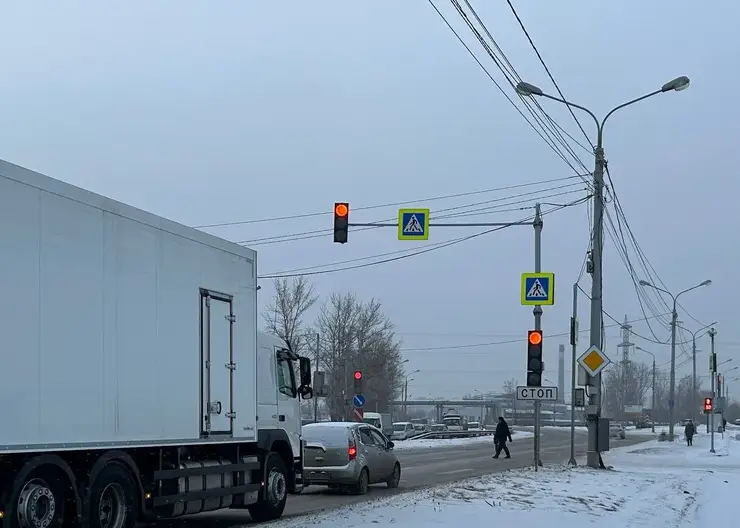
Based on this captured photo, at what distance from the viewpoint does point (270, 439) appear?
50.9 feet

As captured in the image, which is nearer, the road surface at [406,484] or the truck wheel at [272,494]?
the truck wheel at [272,494]

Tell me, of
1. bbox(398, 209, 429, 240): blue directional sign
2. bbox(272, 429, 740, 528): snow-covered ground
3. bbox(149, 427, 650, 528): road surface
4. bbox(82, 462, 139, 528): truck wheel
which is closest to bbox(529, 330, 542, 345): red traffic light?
bbox(272, 429, 740, 528): snow-covered ground

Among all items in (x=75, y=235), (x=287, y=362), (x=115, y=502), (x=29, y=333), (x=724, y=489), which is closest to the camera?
(x=29, y=333)

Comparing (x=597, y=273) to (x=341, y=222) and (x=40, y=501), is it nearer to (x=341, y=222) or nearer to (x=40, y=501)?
(x=341, y=222)

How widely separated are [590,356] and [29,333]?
65.5ft

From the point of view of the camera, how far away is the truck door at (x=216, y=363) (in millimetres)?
12984

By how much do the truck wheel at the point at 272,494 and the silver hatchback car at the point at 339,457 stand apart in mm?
3696

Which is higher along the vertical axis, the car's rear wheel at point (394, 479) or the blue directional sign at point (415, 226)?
the blue directional sign at point (415, 226)

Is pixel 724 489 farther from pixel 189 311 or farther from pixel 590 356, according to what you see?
pixel 189 311

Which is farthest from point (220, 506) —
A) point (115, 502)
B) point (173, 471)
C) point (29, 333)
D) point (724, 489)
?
point (724, 489)

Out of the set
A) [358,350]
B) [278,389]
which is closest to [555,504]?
[278,389]

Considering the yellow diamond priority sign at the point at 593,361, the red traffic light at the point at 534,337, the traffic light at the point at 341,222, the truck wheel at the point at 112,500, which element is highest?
the traffic light at the point at 341,222

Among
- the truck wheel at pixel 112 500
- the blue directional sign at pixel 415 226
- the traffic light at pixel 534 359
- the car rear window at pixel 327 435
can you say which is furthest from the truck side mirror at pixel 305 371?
the traffic light at pixel 534 359

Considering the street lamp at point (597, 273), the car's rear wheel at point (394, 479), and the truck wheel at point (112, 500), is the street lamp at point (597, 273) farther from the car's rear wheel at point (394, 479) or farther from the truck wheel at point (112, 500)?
the truck wheel at point (112, 500)
